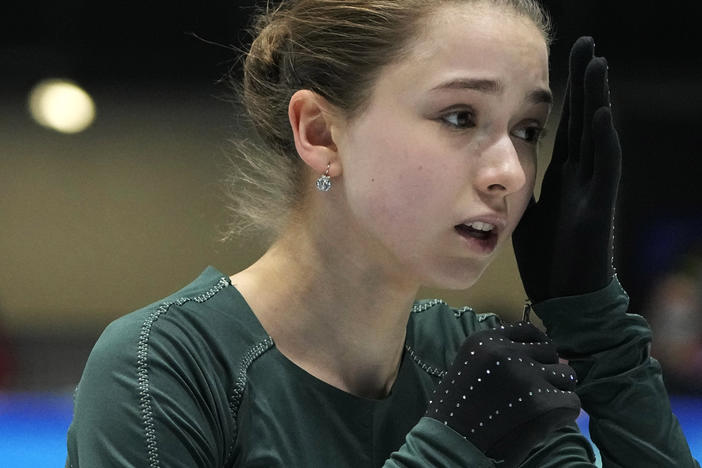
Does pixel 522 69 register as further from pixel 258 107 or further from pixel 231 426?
pixel 231 426

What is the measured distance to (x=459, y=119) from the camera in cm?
128

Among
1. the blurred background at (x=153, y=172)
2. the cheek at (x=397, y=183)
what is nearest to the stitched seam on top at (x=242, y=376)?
the cheek at (x=397, y=183)

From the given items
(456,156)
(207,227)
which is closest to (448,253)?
(456,156)

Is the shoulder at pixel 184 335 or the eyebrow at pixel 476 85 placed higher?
the eyebrow at pixel 476 85

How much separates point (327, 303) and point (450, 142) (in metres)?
0.29

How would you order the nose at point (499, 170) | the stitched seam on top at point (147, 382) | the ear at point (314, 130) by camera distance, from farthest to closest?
the ear at point (314, 130), the nose at point (499, 170), the stitched seam on top at point (147, 382)

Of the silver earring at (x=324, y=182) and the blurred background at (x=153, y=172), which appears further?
the blurred background at (x=153, y=172)

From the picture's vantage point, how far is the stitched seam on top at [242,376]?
4.14ft

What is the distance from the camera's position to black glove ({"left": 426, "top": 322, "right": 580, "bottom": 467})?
118 centimetres

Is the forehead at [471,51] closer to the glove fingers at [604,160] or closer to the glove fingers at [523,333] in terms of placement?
the glove fingers at [604,160]

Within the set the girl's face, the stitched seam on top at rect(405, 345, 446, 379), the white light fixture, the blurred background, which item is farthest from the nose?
the white light fixture

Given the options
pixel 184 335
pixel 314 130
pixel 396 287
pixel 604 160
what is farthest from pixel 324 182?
pixel 604 160

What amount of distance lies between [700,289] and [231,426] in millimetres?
5247

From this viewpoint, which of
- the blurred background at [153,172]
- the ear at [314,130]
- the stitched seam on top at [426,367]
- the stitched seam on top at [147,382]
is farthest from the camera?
the blurred background at [153,172]
